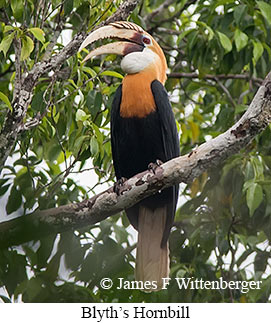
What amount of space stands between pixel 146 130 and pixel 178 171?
0.55 metres

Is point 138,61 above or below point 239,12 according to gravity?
below

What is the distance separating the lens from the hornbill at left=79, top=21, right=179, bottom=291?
254 cm

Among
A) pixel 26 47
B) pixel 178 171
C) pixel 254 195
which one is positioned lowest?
pixel 178 171

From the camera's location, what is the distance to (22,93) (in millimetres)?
2242

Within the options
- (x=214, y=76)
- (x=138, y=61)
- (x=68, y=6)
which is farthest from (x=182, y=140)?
(x=68, y=6)

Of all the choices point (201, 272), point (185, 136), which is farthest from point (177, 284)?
point (185, 136)

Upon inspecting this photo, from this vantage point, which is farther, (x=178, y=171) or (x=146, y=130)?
(x=146, y=130)

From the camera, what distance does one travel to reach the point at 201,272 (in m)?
2.74

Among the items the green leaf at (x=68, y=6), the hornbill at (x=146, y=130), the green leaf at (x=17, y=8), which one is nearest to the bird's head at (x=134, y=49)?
the hornbill at (x=146, y=130)

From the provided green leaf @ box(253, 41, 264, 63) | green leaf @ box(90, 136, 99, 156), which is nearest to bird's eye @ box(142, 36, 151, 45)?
green leaf @ box(90, 136, 99, 156)

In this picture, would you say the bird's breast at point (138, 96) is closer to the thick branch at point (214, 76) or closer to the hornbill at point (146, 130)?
the hornbill at point (146, 130)

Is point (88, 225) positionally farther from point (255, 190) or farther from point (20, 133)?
point (255, 190)

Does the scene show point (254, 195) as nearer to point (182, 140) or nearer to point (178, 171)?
point (178, 171)
